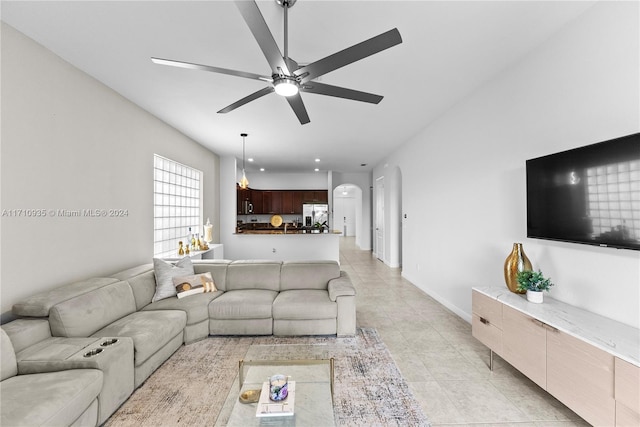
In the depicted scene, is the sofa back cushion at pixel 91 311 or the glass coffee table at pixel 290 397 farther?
the sofa back cushion at pixel 91 311

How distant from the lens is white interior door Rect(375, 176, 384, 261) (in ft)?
26.1

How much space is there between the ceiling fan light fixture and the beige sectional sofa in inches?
85.0

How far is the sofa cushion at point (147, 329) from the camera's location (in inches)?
89.3

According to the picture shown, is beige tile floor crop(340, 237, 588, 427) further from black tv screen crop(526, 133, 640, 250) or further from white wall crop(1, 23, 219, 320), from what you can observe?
white wall crop(1, 23, 219, 320)

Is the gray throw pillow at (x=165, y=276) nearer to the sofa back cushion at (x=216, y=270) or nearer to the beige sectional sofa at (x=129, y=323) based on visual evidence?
the beige sectional sofa at (x=129, y=323)

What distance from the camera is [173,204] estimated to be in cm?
496

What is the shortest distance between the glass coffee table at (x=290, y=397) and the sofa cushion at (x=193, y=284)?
1441mm

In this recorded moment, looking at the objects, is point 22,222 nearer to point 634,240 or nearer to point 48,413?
point 48,413

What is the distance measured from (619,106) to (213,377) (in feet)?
11.9

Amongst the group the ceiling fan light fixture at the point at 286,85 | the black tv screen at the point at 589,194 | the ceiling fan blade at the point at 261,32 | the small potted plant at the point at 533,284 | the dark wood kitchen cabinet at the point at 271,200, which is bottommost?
the small potted plant at the point at 533,284

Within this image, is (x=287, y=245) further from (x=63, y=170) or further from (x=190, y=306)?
(x=63, y=170)

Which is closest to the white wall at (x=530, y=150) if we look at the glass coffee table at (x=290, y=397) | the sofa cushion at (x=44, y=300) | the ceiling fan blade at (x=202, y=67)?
the glass coffee table at (x=290, y=397)

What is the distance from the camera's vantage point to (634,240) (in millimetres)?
1652

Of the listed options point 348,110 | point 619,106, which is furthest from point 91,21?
point 619,106
